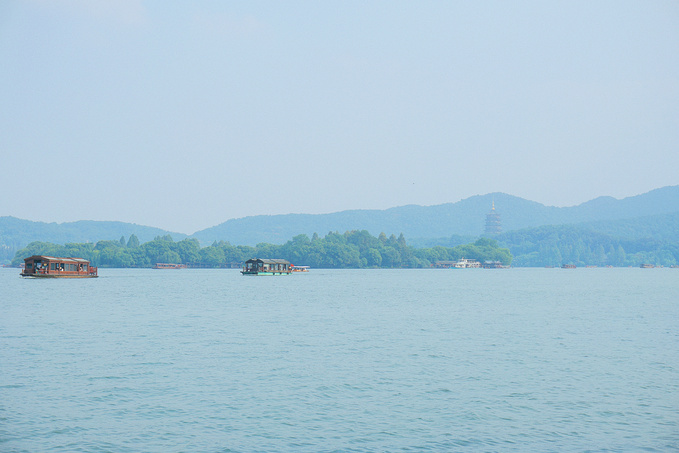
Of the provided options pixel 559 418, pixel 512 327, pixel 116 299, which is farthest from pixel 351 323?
pixel 116 299

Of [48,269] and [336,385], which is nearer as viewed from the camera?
[336,385]

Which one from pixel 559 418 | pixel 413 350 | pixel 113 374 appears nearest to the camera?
pixel 559 418

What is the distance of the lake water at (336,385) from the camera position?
76.5 feet

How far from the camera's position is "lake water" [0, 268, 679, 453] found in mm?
Answer: 23328

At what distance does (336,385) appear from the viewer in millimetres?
31469

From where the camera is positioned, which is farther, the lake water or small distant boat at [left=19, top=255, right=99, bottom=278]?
small distant boat at [left=19, top=255, right=99, bottom=278]

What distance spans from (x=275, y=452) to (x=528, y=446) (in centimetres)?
865

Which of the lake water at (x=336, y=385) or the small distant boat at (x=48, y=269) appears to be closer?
the lake water at (x=336, y=385)

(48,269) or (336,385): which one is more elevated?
(48,269)

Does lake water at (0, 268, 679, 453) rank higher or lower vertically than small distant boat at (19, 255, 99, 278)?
lower

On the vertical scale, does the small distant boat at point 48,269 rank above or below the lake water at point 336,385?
above

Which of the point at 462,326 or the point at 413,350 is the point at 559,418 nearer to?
the point at 413,350

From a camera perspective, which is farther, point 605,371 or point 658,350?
point 658,350

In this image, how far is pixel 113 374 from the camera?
111ft
